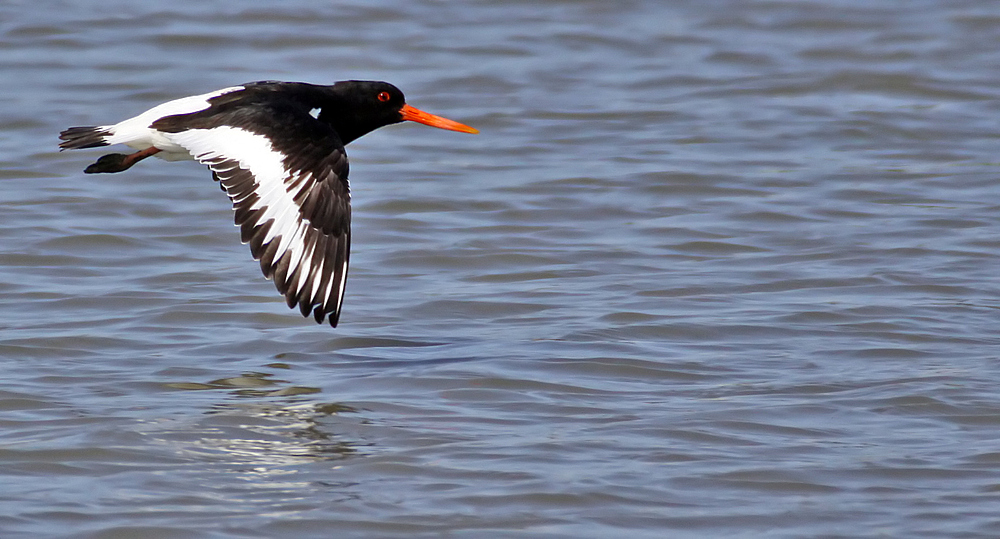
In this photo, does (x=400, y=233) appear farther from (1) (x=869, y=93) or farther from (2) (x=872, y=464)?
(1) (x=869, y=93)

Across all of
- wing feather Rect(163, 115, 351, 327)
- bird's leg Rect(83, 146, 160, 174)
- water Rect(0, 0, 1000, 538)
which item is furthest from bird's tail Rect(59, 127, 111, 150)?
water Rect(0, 0, 1000, 538)

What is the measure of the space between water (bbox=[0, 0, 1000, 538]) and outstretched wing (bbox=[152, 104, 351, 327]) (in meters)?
0.50

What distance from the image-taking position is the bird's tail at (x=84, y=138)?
741 centimetres

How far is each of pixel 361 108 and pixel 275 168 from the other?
4.98 ft

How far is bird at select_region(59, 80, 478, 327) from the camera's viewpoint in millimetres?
6770

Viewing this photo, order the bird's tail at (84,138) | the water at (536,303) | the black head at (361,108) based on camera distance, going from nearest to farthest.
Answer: the water at (536,303)
the bird's tail at (84,138)
the black head at (361,108)

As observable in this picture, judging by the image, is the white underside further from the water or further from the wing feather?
the water

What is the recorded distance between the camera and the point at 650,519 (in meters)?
5.28

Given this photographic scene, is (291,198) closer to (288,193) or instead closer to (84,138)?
(288,193)

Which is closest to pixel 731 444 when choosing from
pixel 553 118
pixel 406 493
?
pixel 406 493

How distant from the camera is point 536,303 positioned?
8258 mm

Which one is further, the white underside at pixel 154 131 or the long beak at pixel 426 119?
the long beak at pixel 426 119

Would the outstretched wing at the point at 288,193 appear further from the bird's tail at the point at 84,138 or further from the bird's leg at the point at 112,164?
the bird's leg at the point at 112,164

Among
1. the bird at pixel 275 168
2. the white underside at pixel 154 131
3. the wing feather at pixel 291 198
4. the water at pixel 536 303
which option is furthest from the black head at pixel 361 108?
the wing feather at pixel 291 198
